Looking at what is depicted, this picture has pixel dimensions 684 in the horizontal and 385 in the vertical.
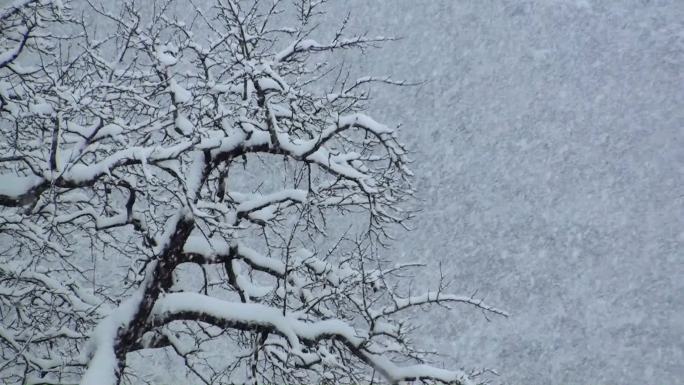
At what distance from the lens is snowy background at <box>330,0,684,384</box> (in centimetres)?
1703

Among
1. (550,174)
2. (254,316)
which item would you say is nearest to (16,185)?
(254,316)

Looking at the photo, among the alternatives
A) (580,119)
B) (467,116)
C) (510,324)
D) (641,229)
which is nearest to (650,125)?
(580,119)

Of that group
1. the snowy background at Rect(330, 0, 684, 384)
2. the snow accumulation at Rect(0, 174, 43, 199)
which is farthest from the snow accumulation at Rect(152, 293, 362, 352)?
the snowy background at Rect(330, 0, 684, 384)

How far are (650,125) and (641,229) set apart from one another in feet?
10.6

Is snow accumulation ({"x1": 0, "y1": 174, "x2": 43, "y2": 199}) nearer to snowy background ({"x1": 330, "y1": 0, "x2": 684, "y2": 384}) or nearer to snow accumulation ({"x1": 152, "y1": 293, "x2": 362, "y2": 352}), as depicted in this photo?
snow accumulation ({"x1": 152, "y1": 293, "x2": 362, "y2": 352})

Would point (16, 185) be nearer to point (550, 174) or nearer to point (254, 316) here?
point (254, 316)

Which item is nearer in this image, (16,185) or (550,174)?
(16,185)

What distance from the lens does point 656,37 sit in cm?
2150

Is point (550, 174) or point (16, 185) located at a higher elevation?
point (550, 174)

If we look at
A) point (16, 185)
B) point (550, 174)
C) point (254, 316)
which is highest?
point (550, 174)

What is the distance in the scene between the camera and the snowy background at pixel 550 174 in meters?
17.0

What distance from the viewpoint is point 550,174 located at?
20016 millimetres

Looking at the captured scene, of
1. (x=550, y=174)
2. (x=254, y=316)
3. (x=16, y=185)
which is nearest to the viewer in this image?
(x=16, y=185)

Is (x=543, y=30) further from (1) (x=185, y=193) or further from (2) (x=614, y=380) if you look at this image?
(1) (x=185, y=193)
